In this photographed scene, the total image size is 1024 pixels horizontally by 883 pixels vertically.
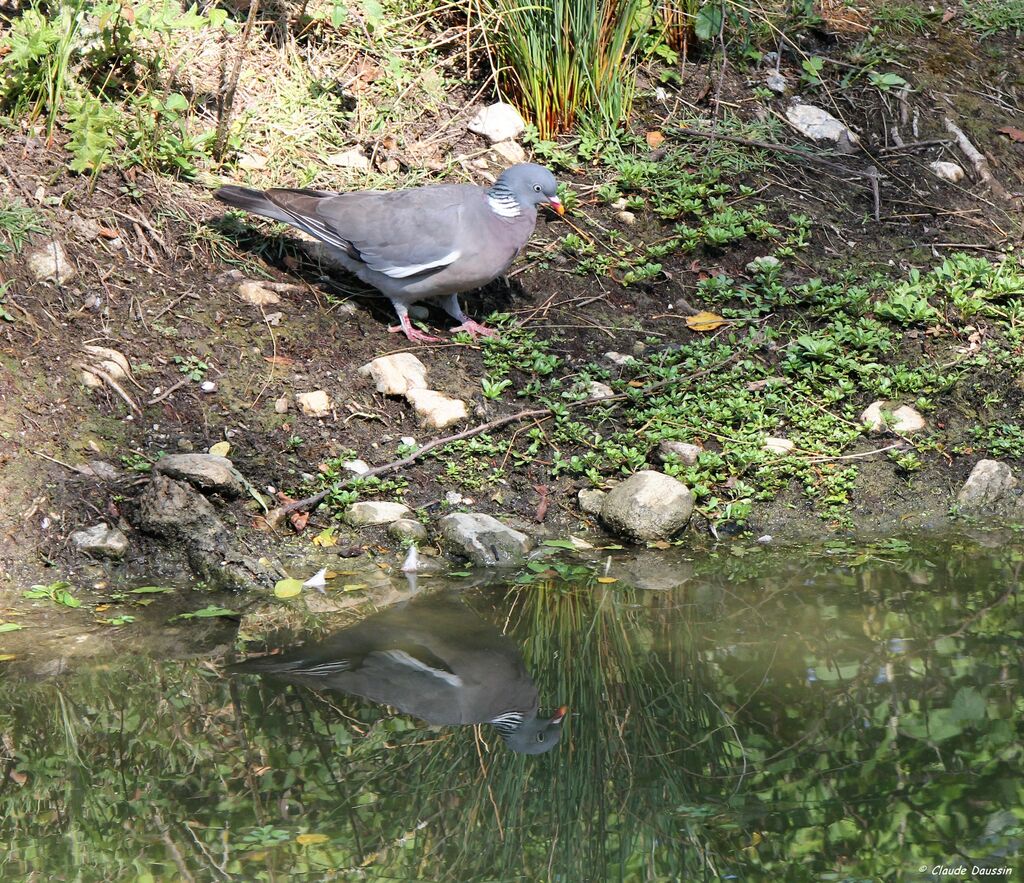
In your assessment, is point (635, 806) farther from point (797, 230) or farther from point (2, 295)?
point (797, 230)

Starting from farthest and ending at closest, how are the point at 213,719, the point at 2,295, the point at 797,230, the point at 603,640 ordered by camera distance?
the point at 797,230
the point at 2,295
the point at 603,640
the point at 213,719

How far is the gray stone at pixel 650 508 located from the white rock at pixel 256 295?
1.70 meters

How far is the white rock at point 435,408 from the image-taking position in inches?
161

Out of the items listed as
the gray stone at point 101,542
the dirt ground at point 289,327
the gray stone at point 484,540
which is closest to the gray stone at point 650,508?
the dirt ground at point 289,327

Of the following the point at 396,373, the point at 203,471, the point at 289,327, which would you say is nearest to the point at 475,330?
the point at 396,373

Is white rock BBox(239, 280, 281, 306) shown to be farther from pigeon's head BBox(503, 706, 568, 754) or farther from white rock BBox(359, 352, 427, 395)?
pigeon's head BBox(503, 706, 568, 754)

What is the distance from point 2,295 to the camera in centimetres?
410

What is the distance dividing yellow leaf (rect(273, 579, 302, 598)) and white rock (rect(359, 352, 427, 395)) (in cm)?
102

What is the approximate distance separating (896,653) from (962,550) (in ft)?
2.87

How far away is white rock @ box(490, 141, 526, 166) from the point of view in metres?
5.39

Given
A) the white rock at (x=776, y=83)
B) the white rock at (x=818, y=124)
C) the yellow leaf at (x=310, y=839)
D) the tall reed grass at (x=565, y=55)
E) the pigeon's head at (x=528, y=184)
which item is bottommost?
the yellow leaf at (x=310, y=839)

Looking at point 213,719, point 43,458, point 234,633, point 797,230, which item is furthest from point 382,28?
point 213,719

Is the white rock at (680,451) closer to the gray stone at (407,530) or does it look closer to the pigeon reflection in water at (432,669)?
the gray stone at (407,530)

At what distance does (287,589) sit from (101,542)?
627mm
